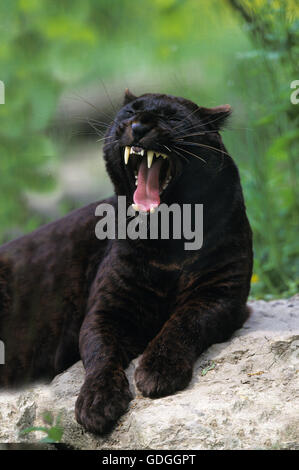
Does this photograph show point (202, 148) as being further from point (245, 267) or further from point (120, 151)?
point (245, 267)

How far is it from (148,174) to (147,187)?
0.06 m

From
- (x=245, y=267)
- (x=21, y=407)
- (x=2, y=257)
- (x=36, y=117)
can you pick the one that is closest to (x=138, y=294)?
(x=245, y=267)

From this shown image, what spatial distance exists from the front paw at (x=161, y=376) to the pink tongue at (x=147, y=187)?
629mm

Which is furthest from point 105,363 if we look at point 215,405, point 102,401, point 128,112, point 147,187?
point 128,112

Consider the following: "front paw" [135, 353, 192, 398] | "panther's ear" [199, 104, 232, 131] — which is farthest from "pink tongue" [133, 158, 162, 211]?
"front paw" [135, 353, 192, 398]

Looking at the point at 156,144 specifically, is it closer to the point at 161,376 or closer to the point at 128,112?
the point at 128,112

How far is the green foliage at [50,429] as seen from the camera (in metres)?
2.21

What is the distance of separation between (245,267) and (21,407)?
1.16 m

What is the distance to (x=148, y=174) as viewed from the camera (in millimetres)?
2557

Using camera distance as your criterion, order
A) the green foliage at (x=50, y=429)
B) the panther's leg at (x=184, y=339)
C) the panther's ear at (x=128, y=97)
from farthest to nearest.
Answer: the panther's ear at (x=128, y=97) < the panther's leg at (x=184, y=339) < the green foliage at (x=50, y=429)

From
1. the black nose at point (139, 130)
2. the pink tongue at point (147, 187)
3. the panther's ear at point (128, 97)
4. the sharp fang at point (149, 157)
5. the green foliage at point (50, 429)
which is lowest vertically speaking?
the green foliage at point (50, 429)

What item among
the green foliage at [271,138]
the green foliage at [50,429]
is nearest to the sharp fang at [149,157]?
the green foliage at [50,429]

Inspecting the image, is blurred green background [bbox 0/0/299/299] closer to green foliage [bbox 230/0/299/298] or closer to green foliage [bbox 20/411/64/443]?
green foliage [bbox 230/0/299/298]

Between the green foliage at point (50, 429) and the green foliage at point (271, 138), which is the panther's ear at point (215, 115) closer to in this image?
the green foliage at point (271, 138)
